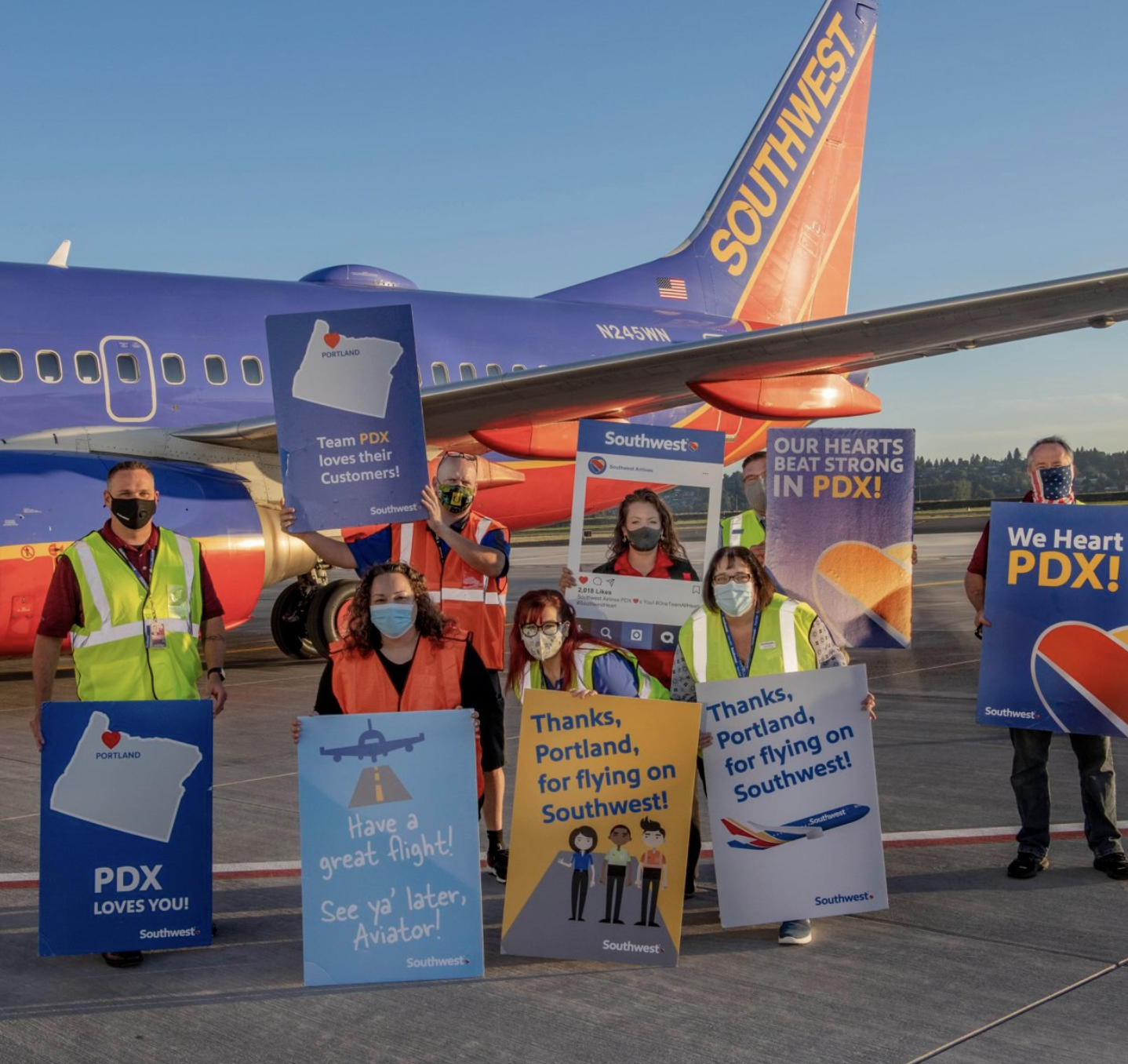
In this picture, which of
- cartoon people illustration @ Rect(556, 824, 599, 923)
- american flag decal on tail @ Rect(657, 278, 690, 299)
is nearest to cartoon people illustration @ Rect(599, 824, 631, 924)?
cartoon people illustration @ Rect(556, 824, 599, 923)

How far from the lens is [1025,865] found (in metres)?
5.21

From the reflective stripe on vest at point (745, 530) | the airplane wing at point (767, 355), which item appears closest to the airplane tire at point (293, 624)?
the airplane wing at point (767, 355)

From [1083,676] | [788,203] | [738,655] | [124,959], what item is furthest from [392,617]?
[788,203]

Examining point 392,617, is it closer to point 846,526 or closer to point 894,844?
point 846,526

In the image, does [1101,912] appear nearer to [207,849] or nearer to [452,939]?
[452,939]

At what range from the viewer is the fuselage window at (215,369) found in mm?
11555

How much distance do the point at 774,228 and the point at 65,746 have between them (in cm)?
1422

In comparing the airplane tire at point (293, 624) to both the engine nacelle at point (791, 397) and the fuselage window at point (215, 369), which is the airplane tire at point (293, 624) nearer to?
the fuselage window at point (215, 369)

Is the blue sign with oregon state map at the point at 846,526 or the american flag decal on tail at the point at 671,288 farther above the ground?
the american flag decal on tail at the point at 671,288

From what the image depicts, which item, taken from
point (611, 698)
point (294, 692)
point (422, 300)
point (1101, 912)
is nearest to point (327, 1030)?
point (611, 698)

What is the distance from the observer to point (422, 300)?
44.6 ft

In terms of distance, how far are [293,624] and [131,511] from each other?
313 inches

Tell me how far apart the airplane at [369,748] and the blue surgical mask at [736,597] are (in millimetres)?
1275

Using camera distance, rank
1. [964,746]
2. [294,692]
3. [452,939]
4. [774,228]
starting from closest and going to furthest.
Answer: [452,939]
[964,746]
[294,692]
[774,228]
